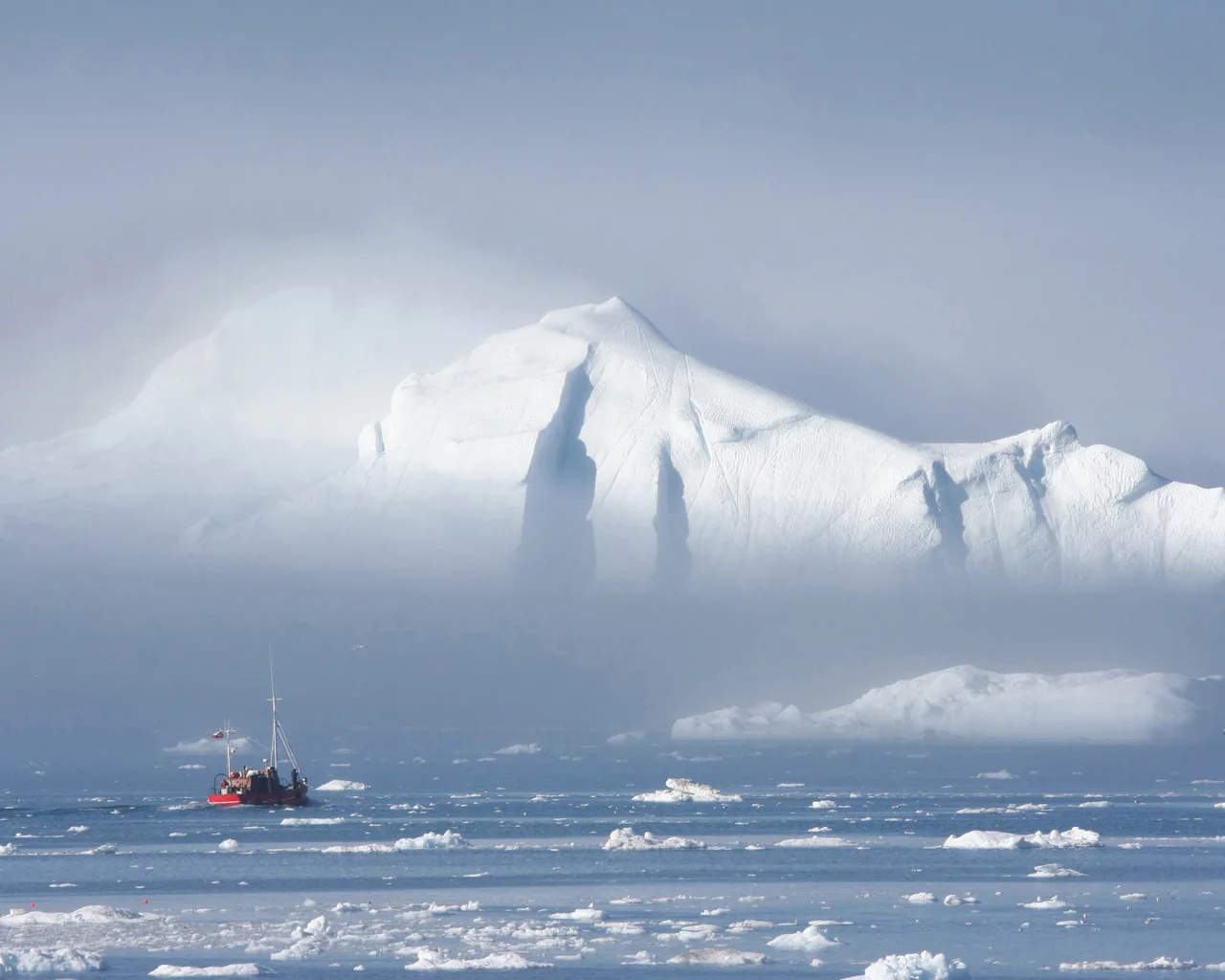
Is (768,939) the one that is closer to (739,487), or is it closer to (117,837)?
(117,837)

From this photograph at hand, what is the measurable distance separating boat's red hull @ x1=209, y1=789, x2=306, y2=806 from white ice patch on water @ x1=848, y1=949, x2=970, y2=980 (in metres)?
77.9

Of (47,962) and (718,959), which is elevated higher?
(47,962)

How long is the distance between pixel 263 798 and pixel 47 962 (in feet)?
241

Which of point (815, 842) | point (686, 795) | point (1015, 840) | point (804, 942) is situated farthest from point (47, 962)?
point (686, 795)

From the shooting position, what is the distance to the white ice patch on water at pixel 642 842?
7744 cm

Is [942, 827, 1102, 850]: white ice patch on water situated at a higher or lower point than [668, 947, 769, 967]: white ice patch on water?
higher

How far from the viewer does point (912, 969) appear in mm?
42688

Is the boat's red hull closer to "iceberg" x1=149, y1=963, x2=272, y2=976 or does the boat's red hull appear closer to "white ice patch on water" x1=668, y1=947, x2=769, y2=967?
"iceberg" x1=149, y1=963, x2=272, y2=976

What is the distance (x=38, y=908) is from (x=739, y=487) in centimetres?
12904

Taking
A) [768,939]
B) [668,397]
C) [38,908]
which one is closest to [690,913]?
[768,939]

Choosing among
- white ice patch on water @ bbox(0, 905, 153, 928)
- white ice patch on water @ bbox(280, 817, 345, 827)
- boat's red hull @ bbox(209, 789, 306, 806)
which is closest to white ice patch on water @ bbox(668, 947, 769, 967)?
white ice patch on water @ bbox(0, 905, 153, 928)

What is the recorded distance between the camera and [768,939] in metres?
50.5

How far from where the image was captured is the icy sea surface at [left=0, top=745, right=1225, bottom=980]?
4838cm

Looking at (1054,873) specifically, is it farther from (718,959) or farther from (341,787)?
(341,787)
